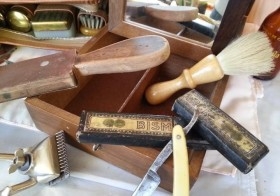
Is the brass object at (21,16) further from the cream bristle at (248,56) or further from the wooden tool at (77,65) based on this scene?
the cream bristle at (248,56)

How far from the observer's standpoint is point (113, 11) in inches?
15.2

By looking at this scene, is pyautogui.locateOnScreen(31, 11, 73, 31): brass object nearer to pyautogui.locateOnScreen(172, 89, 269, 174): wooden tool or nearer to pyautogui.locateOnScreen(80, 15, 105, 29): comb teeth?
pyautogui.locateOnScreen(80, 15, 105, 29): comb teeth

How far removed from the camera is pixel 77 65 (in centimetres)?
30

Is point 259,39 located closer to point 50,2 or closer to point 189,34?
point 189,34

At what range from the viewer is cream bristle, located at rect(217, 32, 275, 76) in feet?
1.04

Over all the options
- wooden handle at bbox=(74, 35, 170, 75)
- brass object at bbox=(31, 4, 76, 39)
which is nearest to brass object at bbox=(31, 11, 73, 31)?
brass object at bbox=(31, 4, 76, 39)

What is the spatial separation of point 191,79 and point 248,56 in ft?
0.23

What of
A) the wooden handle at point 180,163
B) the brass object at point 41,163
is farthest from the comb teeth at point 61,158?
the wooden handle at point 180,163

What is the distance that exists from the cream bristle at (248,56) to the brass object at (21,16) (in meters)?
0.27

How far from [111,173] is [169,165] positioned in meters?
0.09

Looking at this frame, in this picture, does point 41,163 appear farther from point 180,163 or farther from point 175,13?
point 175,13

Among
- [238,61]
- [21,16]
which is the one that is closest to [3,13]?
[21,16]

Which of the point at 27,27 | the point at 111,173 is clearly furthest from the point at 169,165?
the point at 27,27

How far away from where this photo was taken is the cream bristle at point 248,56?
32cm
